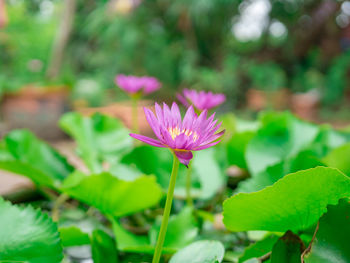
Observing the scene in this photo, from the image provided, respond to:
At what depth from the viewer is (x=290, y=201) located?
22 cm

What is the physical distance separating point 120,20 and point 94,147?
141 inches

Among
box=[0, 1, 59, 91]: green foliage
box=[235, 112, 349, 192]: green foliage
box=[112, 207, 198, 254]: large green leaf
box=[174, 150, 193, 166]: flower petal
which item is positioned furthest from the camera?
box=[0, 1, 59, 91]: green foliage

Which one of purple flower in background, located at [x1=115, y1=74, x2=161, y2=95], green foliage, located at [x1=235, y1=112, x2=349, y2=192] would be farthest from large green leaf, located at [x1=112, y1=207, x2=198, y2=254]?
purple flower in background, located at [x1=115, y1=74, x2=161, y2=95]

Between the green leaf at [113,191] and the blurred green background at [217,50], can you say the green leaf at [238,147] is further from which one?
the blurred green background at [217,50]

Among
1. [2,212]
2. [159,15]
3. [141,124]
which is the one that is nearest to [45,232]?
[2,212]

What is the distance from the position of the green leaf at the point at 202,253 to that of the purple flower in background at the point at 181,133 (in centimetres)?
7

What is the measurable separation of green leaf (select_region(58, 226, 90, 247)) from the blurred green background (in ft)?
11.0

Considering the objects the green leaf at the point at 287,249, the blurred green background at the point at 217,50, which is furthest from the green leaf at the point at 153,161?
the blurred green background at the point at 217,50

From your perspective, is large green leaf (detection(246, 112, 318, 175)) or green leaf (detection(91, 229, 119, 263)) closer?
green leaf (detection(91, 229, 119, 263))

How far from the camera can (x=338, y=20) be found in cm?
441

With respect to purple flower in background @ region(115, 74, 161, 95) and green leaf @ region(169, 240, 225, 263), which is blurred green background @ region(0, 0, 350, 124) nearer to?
purple flower in background @ region(115, 74, 161, 95)

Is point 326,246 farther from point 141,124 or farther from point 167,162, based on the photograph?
point 141,124

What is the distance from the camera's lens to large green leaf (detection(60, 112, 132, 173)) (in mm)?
493

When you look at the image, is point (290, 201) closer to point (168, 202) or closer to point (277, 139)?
point (168, 202)
